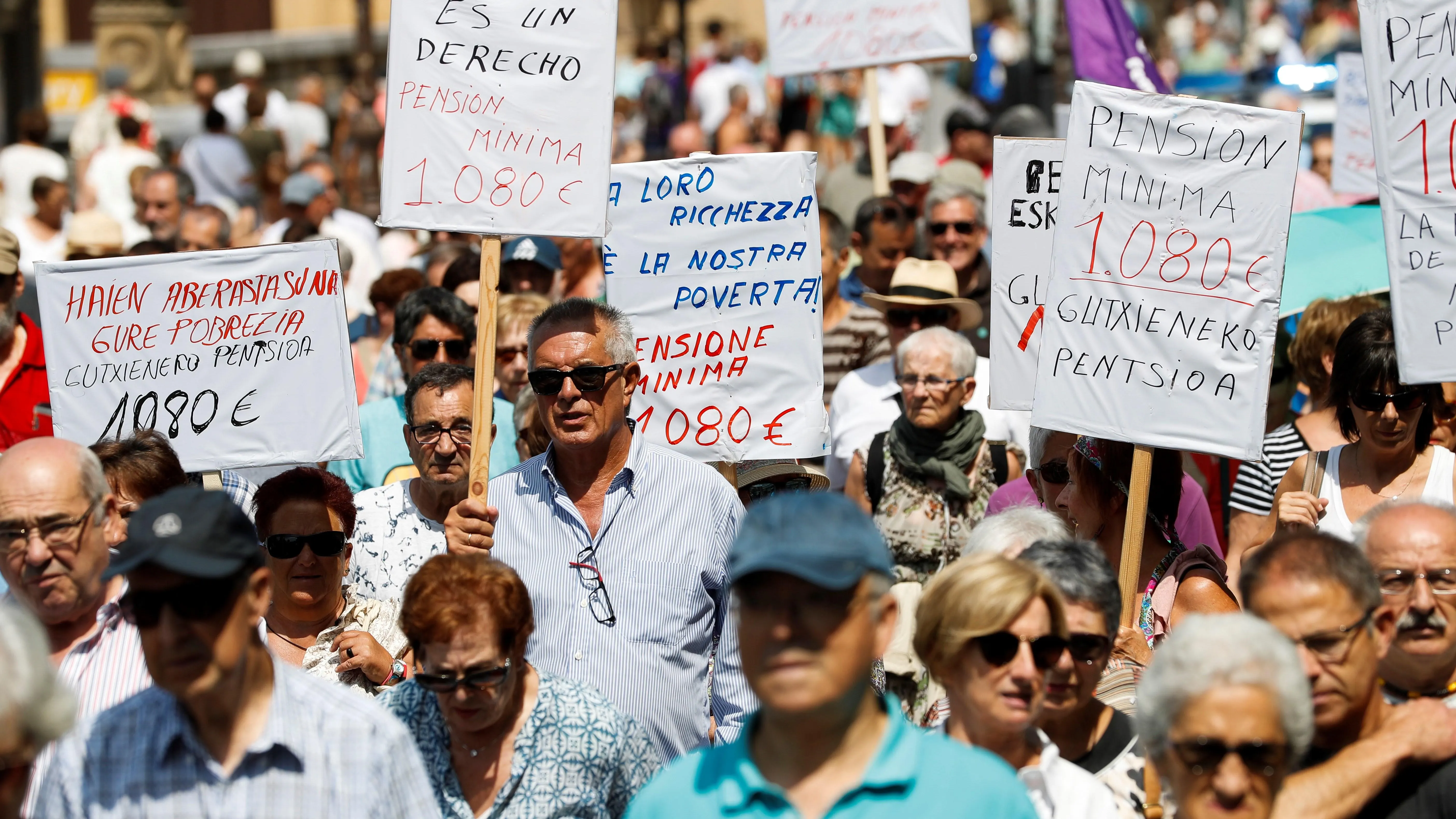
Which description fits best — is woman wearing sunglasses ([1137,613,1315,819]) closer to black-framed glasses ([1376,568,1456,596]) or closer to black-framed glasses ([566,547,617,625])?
black-framed glasses ([1376,568,1456,596])

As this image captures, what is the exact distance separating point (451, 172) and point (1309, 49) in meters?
21.4

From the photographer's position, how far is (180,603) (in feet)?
10.3

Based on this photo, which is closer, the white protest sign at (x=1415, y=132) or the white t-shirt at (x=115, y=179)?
the white protest sign at (x=1415, y=132)

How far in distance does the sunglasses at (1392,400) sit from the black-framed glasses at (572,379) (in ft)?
7.59

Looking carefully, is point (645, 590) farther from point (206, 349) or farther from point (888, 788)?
point (206, 349)

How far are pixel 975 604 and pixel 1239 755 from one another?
0.61 meters

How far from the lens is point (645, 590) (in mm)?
4680

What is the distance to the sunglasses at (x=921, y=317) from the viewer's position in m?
7.31

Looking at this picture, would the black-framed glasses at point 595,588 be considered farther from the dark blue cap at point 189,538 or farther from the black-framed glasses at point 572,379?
the dark blue cap at point 189,538

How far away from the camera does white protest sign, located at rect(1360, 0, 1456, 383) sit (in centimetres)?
528

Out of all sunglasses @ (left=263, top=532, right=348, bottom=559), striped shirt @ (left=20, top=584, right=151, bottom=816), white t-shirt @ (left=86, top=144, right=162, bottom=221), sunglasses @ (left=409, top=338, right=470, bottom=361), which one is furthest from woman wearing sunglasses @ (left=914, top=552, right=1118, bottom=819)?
white t-shirt @ (left=86, top=144, right=162, bottom=221)

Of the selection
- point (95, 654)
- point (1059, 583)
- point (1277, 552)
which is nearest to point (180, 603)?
point (95, 654)

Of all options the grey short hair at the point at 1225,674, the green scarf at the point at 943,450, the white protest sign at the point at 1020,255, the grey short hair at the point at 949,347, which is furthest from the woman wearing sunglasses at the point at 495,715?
the white protest sign at the point at 1020,255

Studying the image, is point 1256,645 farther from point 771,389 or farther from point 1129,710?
point 771,389
